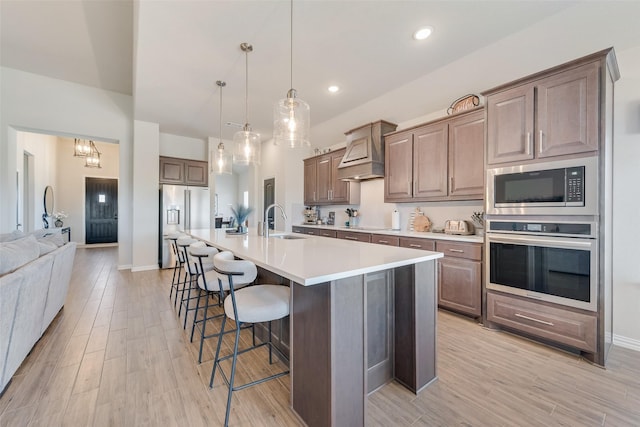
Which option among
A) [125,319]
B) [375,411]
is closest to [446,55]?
[375,411]

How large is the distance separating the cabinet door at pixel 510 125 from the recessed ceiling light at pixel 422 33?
0.87 metres

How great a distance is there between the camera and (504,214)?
7.88 feet

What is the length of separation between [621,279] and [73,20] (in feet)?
20.4

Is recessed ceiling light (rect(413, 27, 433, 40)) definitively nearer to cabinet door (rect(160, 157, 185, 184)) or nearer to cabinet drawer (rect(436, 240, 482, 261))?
cabinet drawer (rect(436, 240, 482, 261))

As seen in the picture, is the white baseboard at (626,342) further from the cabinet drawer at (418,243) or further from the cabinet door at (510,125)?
the cabinet door at (510,125)

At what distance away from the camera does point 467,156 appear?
9.70 ft

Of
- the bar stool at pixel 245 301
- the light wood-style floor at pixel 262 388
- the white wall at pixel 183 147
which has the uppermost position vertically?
the white wall at pixel 183 147

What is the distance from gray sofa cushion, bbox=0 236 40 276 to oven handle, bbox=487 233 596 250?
12.6 ft

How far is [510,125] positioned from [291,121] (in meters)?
2.01

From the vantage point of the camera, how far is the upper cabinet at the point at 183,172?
5.51 m

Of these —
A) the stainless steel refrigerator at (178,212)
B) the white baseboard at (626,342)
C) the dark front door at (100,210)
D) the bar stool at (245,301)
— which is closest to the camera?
the bar stool at (245,301)

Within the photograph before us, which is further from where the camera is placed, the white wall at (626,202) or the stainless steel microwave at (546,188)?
the white wall at (626,202)

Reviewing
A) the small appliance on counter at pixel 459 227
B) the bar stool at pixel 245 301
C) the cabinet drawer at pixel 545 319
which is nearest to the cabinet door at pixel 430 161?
the small appliance on counter at pixel 459 227

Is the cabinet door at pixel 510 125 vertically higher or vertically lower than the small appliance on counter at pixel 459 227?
higher
